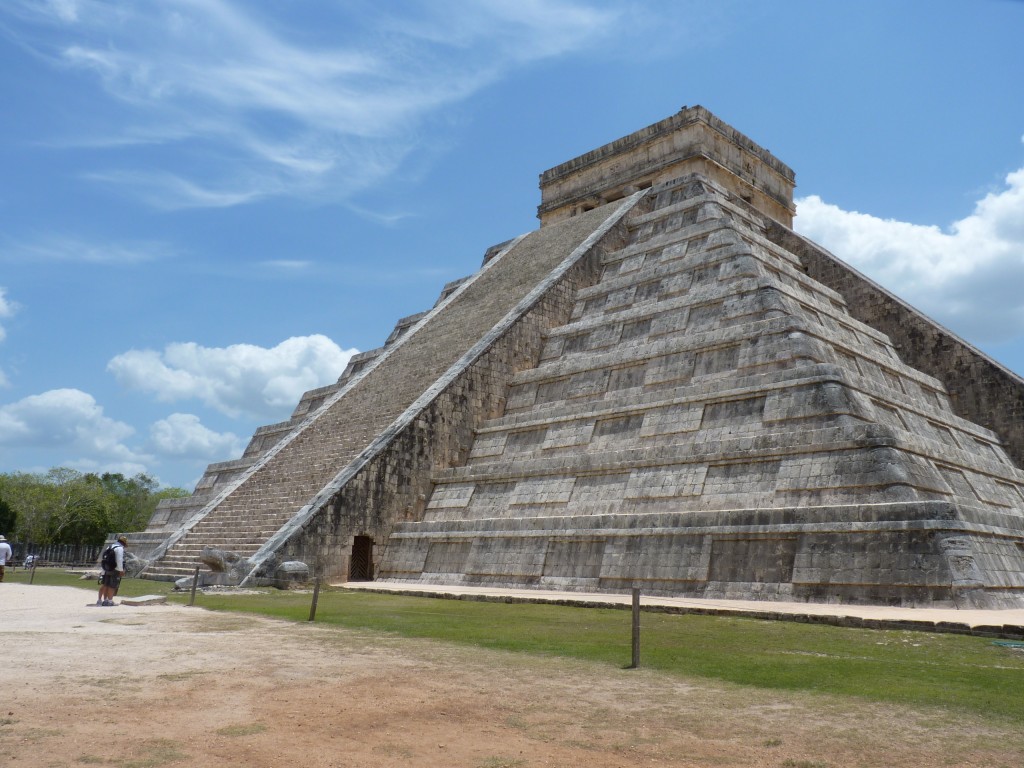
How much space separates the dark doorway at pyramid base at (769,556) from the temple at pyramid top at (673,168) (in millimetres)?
14849

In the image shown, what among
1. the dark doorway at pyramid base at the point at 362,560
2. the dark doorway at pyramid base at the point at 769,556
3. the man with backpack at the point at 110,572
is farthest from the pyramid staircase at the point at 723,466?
the man with backpack at the point at 110,572

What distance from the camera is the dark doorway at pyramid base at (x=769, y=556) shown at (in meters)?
9.66

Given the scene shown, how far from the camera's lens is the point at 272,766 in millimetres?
3848

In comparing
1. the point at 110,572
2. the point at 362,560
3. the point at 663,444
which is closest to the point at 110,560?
the point at 110,572

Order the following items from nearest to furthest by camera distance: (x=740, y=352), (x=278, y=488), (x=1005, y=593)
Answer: (x=1005, y=593) < (x=740, y=352) < (x=278, y=488)

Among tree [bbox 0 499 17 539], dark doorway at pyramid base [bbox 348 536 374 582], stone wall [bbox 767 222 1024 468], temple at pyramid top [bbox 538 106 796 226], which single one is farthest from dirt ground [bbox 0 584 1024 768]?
tree [bbox 0 499 17 539]

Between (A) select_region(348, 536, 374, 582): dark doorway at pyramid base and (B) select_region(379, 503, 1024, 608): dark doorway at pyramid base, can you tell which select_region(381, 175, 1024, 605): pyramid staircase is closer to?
(B) select_region(379, 503, 1024, 608): dark doorway at pyramid base

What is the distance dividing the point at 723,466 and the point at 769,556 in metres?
1.98

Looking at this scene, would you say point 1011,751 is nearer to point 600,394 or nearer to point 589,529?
point 589,529

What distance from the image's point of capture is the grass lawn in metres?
5.50

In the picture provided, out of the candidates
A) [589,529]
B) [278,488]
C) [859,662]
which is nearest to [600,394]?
[589,529]

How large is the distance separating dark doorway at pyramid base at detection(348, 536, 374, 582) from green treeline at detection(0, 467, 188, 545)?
30712mm

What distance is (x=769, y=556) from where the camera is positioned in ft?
35.9

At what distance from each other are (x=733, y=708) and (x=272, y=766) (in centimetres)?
274
